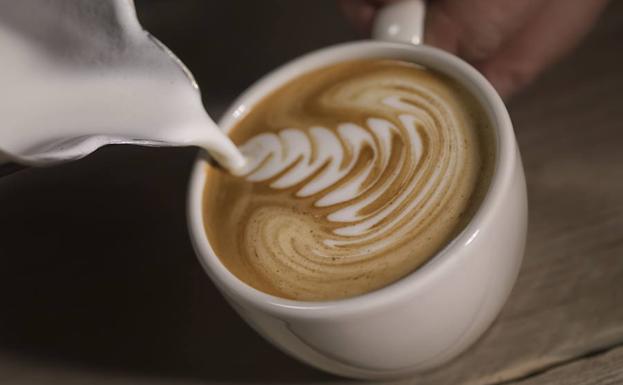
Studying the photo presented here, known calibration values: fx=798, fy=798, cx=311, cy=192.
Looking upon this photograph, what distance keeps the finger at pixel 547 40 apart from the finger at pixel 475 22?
3 centimetres

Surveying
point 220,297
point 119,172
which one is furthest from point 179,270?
point 119,172

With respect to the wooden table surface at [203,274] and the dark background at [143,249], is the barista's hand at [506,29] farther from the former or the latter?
the dark background at [143,249]

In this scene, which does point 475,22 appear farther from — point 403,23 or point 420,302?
point 420,302

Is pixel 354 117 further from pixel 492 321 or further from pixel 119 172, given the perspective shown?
pixel 119 172

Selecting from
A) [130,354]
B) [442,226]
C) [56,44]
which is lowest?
[130,354]

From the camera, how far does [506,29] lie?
84 centimetres

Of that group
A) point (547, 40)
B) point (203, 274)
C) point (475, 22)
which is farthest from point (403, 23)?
point (203, 274)

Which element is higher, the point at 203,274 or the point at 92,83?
the point at 92,83

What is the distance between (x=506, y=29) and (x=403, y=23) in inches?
5.5

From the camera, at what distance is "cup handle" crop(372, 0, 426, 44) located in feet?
2.51

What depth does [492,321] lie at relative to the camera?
0.68 meters

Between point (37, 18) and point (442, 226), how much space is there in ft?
1.30

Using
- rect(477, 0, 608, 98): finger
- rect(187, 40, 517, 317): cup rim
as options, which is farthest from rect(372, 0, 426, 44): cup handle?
rect(477, 0, 608, 98): finger

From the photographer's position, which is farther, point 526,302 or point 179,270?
point 179,270
